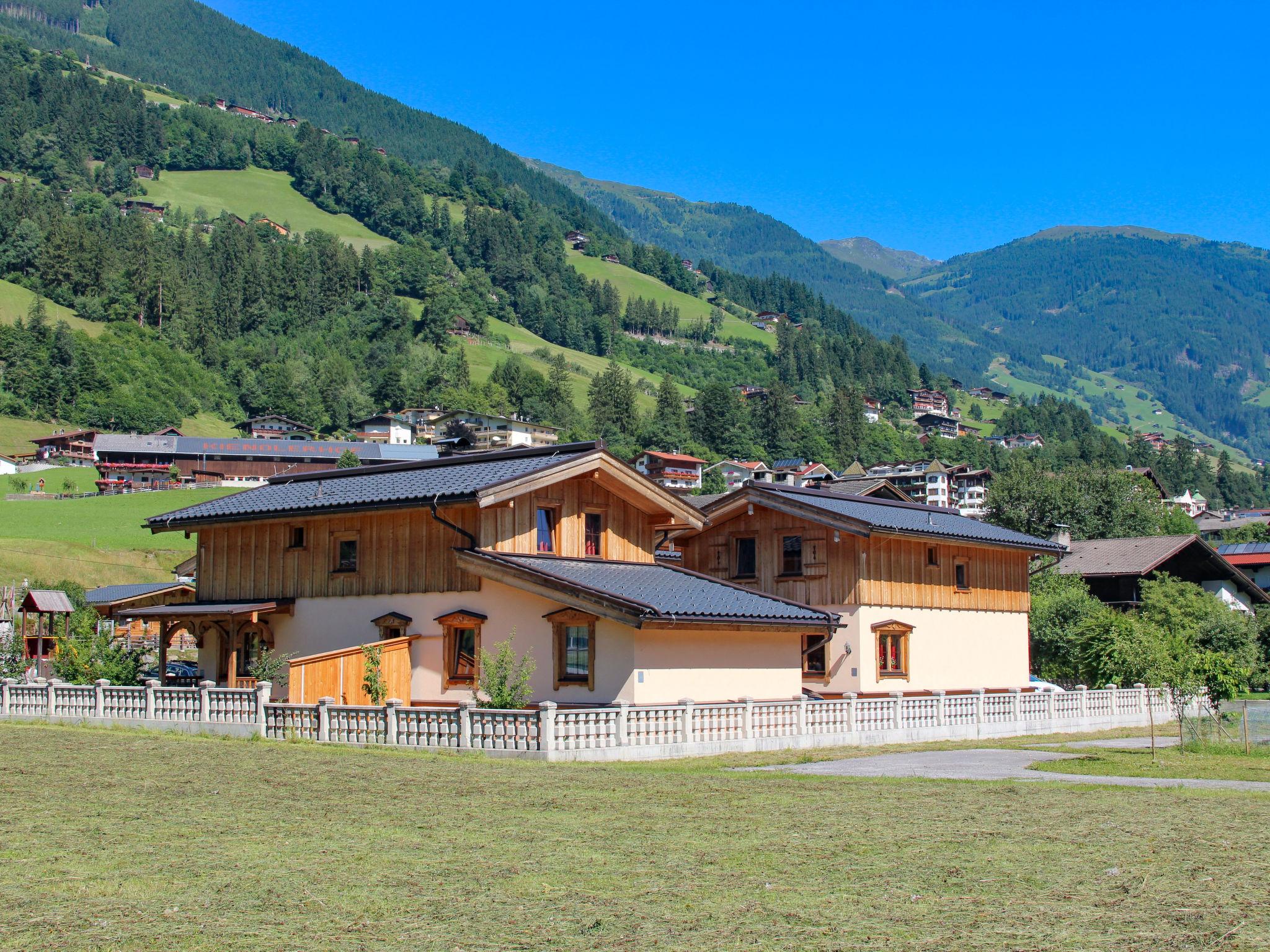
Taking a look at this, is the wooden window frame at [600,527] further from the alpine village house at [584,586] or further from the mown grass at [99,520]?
the mown grass at [99,520]

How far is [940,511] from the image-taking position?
147ft

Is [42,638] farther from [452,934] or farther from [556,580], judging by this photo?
[452,934]

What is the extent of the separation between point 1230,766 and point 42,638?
169 ft

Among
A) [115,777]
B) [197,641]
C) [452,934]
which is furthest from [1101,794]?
[197,641]

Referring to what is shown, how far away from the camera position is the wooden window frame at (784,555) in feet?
123

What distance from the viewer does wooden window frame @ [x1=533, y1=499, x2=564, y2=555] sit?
30.4 metres

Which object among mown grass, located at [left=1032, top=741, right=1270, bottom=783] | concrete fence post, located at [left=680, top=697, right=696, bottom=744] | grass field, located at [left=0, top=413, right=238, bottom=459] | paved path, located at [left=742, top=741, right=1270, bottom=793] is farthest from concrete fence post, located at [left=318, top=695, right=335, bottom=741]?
grass field, located at [left=0, top=413, right=238, bottom=459]

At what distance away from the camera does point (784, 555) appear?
38.2 meters

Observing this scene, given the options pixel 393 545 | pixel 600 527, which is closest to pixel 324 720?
pixel 393 545

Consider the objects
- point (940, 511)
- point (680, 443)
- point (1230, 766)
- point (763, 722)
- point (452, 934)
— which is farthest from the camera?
point (680, 443)

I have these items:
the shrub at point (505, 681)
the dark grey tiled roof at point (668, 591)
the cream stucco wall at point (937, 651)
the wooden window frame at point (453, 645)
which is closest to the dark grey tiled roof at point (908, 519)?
the cream stucco wall at point (937, 651)

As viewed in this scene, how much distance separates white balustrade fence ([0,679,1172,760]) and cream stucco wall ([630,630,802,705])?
1863 mm

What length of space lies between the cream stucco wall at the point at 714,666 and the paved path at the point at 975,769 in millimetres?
4736

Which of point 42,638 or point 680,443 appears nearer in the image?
point 42,638
